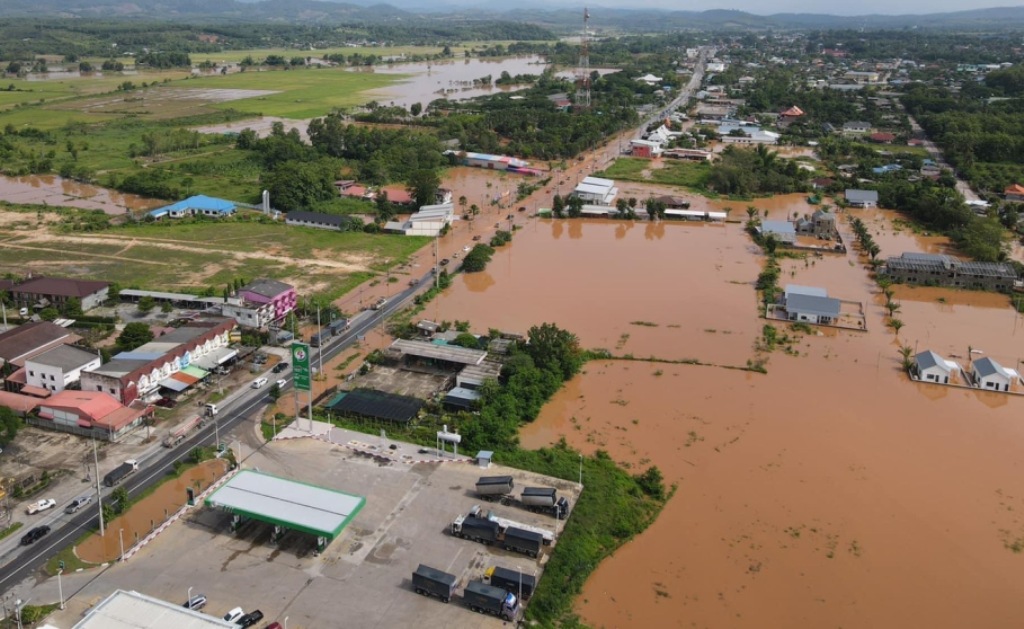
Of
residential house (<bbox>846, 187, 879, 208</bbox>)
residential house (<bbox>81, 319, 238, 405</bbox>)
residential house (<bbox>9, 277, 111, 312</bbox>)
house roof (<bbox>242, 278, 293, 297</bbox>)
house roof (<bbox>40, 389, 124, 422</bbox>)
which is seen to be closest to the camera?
house roof (<bbox>40, 389, 124, 422</bbox>)

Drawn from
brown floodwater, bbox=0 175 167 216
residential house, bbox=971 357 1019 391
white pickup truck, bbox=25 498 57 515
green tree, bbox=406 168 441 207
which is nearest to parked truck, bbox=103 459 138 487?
white pickup truck, bbox=25 498 57 515

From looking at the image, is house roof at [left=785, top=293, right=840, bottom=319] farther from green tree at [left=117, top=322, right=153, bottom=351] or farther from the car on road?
the car on road

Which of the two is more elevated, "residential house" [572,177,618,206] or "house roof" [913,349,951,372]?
"residential house" [572,177,618,206]

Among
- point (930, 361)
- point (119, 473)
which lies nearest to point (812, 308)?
point (930, 361)

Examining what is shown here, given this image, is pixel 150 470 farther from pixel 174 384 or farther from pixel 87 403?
pixel 174 384

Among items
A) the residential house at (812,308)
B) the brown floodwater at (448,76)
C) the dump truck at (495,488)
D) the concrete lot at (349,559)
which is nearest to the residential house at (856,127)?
the brown floodwater at (448,76)
